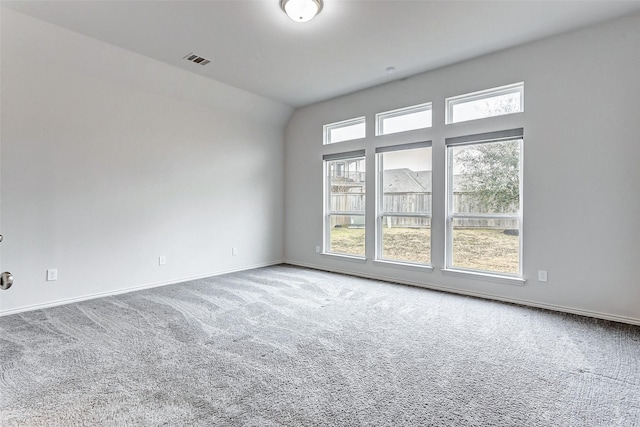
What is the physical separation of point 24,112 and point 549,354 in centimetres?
532

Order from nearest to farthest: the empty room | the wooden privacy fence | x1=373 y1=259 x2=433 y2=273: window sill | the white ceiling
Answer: the empty room → the white ceiling → the wooden privacy fence → x1=373 y1=259 x2=433 y2=273: window sill

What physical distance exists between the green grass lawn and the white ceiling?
85.8 inches

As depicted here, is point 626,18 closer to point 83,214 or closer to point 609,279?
point 609,279

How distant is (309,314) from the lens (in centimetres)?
324

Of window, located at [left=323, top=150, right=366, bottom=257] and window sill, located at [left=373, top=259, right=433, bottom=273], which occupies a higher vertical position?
window, located at [left=323, top=150, right=366, bottom=257]

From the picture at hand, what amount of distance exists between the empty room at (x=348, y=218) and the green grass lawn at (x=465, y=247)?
33 mm

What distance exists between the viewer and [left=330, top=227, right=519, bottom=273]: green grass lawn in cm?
375

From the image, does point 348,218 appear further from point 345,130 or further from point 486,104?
point 486,104

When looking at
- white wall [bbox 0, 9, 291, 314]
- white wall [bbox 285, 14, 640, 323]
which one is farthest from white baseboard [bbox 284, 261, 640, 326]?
white wall [bbox 0, 9, 291, 314]

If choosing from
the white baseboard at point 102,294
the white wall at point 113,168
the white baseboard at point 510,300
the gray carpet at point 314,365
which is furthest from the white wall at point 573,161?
the white baseboard at point 102,294

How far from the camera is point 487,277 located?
3.80 m

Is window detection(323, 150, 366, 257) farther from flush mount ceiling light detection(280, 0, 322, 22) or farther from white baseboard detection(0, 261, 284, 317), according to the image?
flush mount ceiling light detection(280, 0, 322, 22)

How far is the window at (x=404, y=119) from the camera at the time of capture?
4.38 metres

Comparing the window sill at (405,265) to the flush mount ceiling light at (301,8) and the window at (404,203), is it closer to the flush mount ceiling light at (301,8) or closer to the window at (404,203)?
the window at (404,203)
